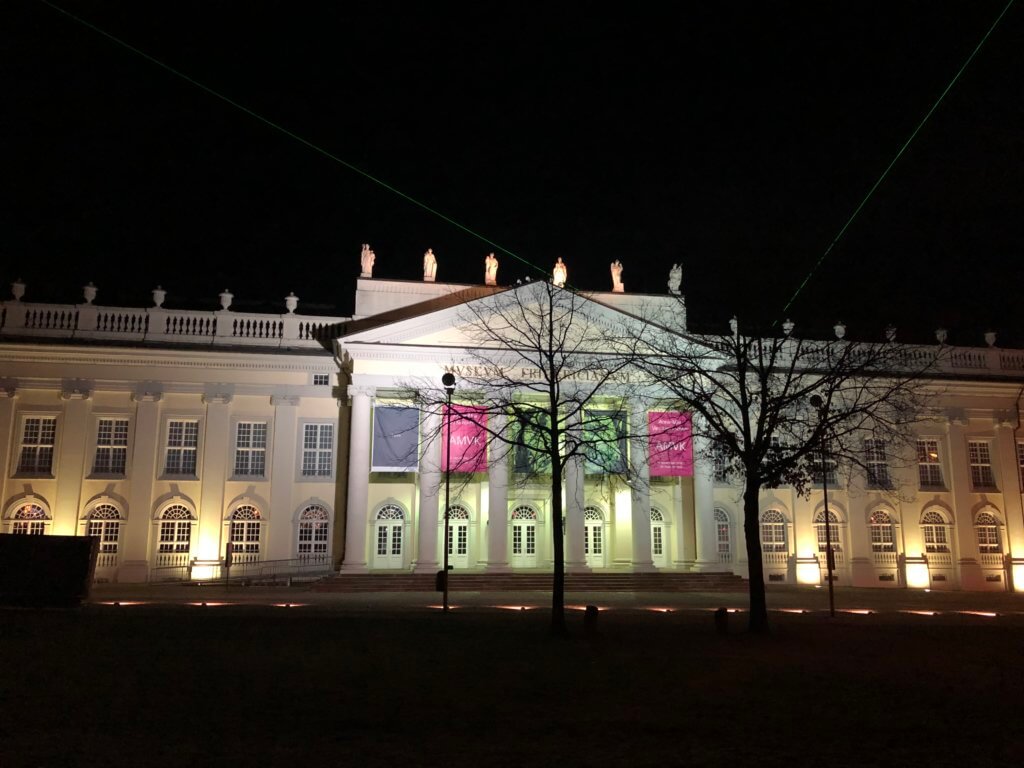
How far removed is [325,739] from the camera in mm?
7977

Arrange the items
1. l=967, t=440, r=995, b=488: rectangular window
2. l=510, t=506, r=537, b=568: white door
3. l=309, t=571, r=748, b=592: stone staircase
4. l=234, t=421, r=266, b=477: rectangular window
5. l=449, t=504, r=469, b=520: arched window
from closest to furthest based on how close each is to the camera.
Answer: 1. l=309, t=571, r=748, b=592: stone staircase
2. l=234, t=421, r=266, b=477: rectangular window
3. l=449, t=504, r=469, b=520: arched window
4. l=510, t=506, r=537, b=568: white door
5. l=967, t=440, r=995, b=488: rectangular window

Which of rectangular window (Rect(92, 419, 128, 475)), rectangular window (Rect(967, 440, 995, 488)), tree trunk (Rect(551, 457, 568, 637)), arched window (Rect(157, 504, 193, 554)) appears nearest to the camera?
tree trunk (Rect(551, 457, 568, 637))

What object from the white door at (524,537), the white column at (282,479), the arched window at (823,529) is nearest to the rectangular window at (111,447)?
the white column at (282,479)

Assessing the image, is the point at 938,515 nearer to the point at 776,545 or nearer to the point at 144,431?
the point at 776,545

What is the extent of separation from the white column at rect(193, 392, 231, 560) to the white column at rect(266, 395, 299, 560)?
73.1 inches

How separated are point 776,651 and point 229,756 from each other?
10.1m

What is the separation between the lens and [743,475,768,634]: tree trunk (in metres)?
17.0

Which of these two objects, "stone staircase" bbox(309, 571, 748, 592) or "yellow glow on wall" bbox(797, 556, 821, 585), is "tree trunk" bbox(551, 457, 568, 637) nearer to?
"stone staircase" bbox(309, 571, 748, 592)

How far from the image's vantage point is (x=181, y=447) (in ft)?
115

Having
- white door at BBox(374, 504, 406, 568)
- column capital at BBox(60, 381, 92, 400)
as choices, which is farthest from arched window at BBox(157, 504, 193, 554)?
white door at BBox(374, 504, 406, 568)

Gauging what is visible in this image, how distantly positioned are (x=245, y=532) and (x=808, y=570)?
78.0 ft

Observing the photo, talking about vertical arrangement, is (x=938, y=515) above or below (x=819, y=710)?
above

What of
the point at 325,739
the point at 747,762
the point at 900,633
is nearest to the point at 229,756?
the point at 325,739

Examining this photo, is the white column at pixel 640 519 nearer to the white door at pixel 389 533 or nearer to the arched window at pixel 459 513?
the arched window at pixel 459 513
